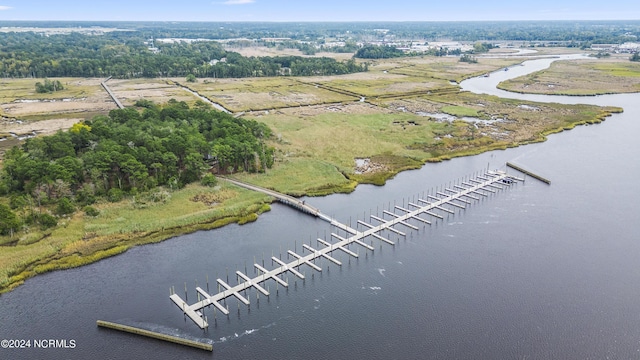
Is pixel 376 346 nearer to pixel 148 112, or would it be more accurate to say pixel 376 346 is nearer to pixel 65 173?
pixel 65 173

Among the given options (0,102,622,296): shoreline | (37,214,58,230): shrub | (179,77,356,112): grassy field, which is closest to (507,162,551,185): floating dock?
(0,102,622,296): shoreline

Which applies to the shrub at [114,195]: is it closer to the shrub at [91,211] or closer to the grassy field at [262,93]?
the shrub at [91,211]

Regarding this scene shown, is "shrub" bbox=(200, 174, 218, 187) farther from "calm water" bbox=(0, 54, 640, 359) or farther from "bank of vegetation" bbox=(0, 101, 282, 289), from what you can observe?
"calm water" bbox=(0, 54, 640, 359)

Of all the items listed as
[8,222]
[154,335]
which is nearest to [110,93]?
[8,222]

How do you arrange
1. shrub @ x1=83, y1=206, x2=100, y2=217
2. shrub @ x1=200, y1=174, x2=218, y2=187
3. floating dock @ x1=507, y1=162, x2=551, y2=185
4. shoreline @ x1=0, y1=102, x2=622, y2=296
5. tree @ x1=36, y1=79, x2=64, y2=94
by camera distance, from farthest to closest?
1. tree @ x1=36, y1=79, x2=64, y2=94
2. floating dock @ x1=507, y1=162, x2=551, y2=185
3. shrub @ x1=200, y1=174, x2=218, y2=187
4. shrub @ x1=83, y1=206, x2=100, y2=217
5. shoreline @ x1=0, y1=102, x2=622, y2=296

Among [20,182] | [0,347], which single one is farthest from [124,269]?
[20,182]

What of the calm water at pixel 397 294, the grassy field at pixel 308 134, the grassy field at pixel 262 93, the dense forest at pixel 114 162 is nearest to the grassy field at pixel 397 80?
the grassy field at pixel 308 134
